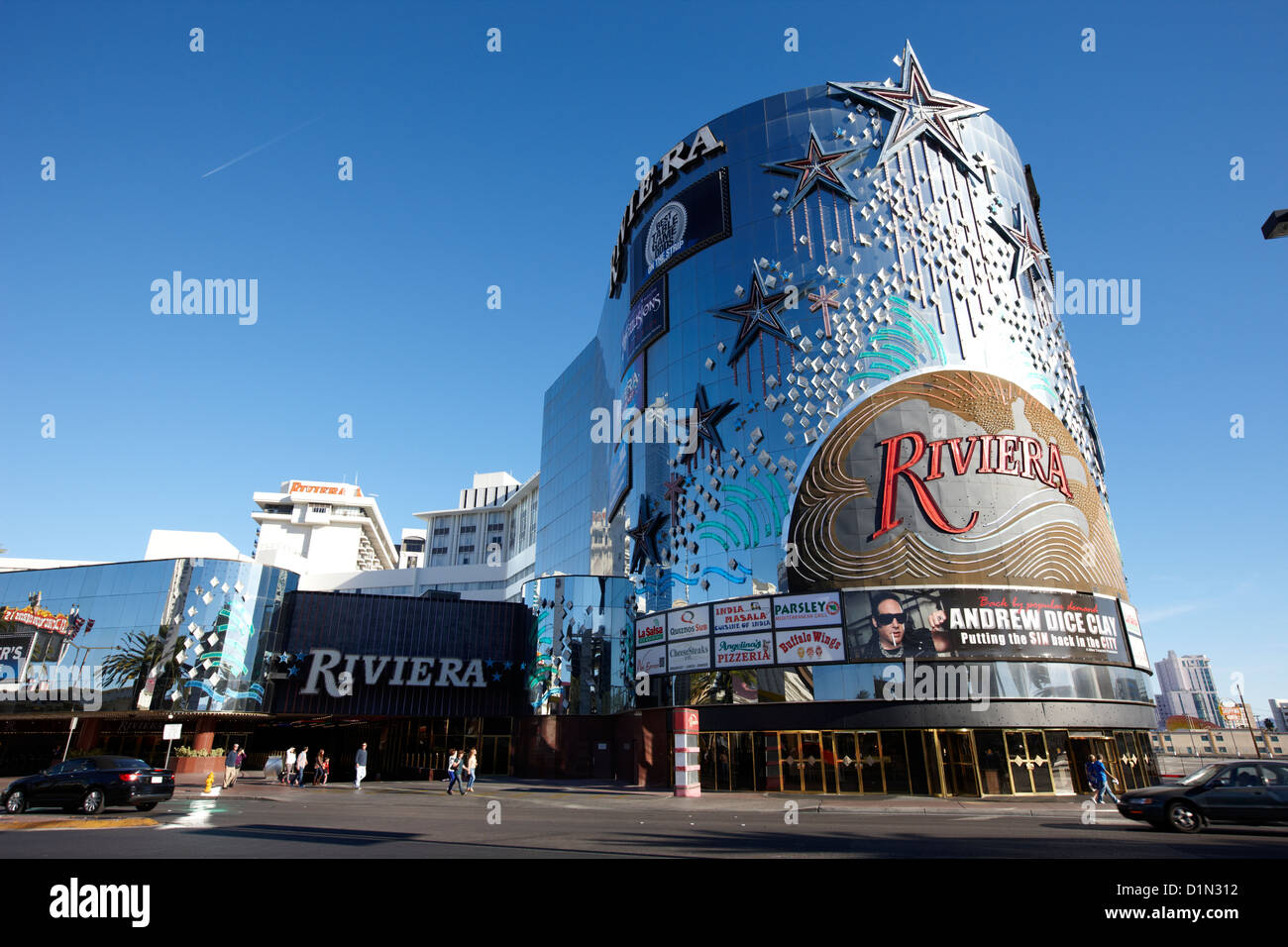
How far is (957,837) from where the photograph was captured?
49.8ft

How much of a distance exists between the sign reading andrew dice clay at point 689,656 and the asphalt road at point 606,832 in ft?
29.2

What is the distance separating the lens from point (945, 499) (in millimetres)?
31531

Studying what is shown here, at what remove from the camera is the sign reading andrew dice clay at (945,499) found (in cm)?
3098

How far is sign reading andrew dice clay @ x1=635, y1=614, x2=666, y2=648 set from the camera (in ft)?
121

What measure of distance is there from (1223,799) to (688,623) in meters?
22.4

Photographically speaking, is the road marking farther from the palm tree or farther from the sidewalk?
the palm tree

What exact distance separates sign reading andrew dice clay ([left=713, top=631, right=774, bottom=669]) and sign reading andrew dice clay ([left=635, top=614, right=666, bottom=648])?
4.04m

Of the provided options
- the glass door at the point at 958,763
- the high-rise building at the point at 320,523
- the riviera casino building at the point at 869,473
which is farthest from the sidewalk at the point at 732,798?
the high-rise building at the point at 320,523

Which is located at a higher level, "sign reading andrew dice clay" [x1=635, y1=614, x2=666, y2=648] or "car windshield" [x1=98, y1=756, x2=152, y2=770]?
"sign reading andrew dice clay" [x1=635, y1=614, x2=666, y2=648]

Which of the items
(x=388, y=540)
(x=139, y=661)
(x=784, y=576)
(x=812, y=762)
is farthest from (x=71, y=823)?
(x=388, y=540)

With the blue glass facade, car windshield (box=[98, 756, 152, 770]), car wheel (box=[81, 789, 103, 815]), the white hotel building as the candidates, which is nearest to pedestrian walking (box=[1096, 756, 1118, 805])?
car windshield (box=[98, 756, 152, 770])

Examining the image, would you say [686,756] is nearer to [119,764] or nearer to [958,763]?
[958,763]
